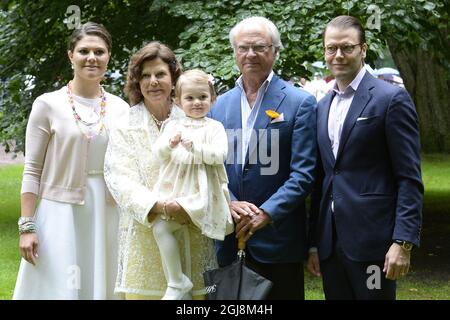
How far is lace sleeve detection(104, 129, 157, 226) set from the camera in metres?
4.09

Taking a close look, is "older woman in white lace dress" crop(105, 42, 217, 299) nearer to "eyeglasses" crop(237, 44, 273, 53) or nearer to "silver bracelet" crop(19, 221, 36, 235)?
"eyeglasses" crop(237, 44, 273, 53)

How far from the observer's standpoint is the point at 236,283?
161 inches

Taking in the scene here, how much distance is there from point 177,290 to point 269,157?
Result: 0.86 m

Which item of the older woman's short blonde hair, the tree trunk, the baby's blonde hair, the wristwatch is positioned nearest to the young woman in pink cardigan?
the older woman's short blonde hair

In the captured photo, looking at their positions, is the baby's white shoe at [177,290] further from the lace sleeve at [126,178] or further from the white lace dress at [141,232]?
the lace sleeve at [126,178]

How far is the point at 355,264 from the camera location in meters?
4.24

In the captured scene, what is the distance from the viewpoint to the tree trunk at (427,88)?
504 inches

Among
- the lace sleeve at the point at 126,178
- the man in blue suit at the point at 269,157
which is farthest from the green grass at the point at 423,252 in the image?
the lace sleeve at the point at 126,178

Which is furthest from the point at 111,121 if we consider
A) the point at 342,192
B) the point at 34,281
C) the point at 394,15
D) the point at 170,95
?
the point at 394,15

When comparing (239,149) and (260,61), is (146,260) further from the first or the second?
(260,61)

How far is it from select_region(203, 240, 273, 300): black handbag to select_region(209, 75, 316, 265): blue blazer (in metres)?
0.27

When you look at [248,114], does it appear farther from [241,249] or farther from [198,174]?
[241,249]

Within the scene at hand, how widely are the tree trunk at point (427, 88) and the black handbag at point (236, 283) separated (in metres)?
8.07

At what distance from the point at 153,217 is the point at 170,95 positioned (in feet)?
2.17
